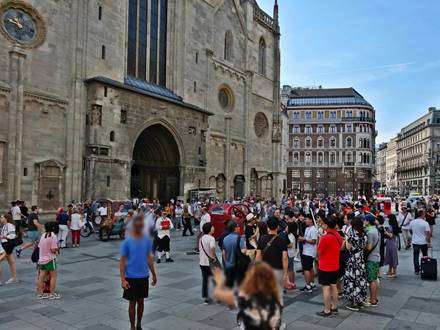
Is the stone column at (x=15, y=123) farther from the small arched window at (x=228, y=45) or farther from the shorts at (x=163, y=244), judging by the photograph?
the small arched window at (x=228, y=45)

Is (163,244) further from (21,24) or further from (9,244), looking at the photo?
(21,24)

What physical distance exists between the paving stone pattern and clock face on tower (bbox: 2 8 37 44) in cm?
1371

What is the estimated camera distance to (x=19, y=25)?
1966 cm

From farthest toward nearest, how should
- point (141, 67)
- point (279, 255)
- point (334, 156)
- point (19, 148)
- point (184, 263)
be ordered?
point (334, 156)
point (141, 67)
point (19, 148)
point (184, 263)
point (279, 255)

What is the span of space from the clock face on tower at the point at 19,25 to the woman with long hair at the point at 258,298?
68.1 ft

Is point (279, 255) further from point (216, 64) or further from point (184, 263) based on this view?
point (216, 64)

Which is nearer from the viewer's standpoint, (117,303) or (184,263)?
(117,303)

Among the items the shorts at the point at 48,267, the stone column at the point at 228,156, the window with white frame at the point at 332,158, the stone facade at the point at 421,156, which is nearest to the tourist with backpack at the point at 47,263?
the shorts at the point at 48,267

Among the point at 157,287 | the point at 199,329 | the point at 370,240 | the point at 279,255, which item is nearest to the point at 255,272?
the point at 279,255

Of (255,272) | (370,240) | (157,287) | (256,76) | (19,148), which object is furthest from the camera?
(256,76)

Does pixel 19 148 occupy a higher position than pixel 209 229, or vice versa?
pixel 19 148

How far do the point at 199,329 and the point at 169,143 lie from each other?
72.2ft

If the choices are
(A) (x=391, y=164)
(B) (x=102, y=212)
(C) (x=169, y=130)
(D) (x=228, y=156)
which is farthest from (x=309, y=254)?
(A) (x=391, y=164)

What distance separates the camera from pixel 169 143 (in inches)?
1089
